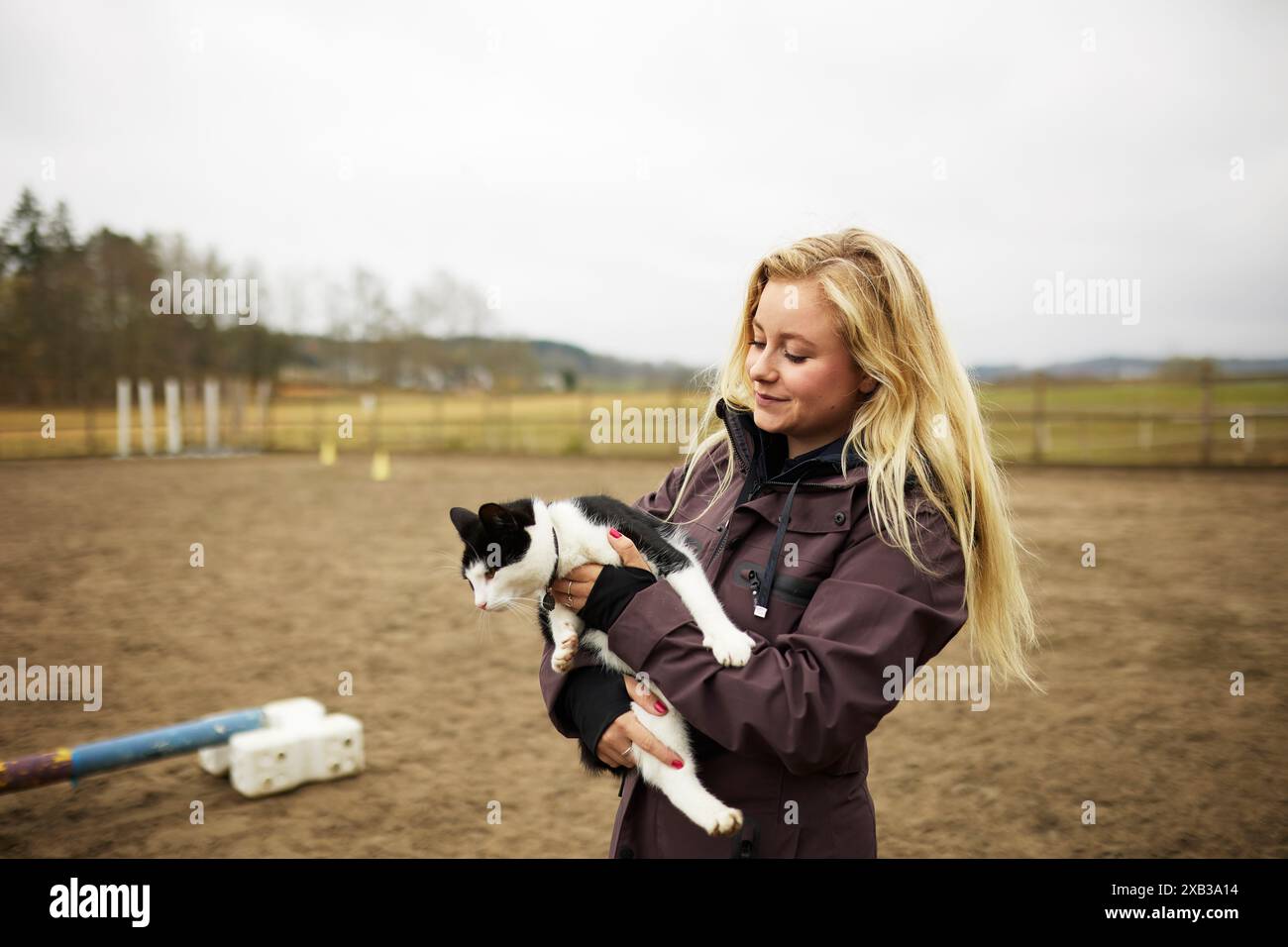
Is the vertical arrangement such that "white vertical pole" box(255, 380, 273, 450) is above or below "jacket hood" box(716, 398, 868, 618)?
above

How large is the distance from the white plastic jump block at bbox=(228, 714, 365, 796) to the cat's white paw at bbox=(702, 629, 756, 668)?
3520mm

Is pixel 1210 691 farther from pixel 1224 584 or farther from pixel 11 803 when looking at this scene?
pixel 11 803

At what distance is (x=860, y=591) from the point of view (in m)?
1.65

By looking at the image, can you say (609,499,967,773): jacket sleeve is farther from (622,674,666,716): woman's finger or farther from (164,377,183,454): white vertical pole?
(164,377,183,454): white vertical pole

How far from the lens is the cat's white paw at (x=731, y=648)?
1.77m

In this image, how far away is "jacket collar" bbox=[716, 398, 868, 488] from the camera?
1829 millimetres

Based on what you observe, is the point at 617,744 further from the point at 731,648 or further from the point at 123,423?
the point at 123,423

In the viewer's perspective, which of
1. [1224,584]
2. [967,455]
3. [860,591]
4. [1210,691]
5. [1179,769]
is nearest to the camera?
[860,591]

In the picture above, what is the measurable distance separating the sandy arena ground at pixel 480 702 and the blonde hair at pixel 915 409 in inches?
105

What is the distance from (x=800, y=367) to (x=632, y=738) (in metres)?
0.94

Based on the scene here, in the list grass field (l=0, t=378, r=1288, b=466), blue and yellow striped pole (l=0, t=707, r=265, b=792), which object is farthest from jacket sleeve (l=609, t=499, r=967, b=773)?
grass field (l=0, t=378, r=1288, b=466)

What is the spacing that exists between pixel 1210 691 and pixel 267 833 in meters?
6.27

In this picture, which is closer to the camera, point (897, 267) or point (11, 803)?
point (897, 267)
